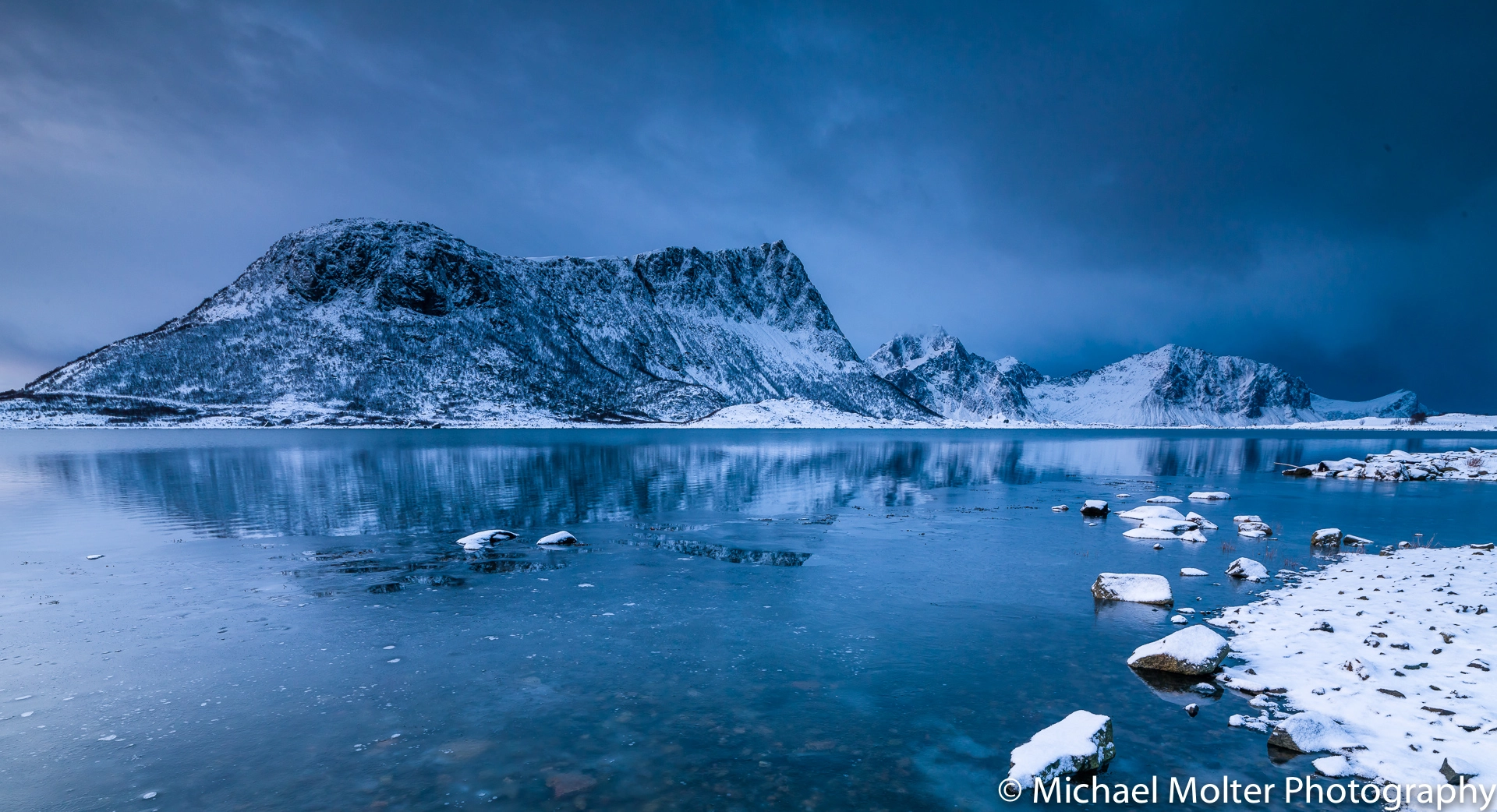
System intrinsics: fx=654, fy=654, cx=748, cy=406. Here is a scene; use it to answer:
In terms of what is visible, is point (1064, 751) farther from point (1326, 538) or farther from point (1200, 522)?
point (1200, 522)

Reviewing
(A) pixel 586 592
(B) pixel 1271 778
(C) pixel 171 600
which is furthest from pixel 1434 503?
(C) pixel 171 600

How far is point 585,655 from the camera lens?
1547 centimetres

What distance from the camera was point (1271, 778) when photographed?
9992 mm

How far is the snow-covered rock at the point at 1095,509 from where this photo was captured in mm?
37875

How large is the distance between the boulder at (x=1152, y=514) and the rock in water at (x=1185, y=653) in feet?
72.0

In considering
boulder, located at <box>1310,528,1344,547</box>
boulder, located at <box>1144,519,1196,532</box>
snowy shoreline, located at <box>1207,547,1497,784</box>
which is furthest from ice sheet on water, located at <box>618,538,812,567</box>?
boulder, located at <box>1310,528,1344,547</box>

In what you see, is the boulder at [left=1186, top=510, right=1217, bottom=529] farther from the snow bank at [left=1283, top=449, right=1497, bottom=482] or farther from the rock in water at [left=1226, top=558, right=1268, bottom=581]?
the snow bank at [left=1283, top=449, right=1497, bottom=482]

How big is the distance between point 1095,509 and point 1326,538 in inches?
412

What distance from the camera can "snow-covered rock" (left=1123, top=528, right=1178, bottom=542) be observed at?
100ft

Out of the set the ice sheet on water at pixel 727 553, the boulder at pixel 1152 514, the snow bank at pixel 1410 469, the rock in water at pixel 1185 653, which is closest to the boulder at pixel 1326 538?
the boulder at pixel 1152 514

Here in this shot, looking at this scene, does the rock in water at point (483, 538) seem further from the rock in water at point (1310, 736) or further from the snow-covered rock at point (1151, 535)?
the snow-covered rock at point (1151, 535)

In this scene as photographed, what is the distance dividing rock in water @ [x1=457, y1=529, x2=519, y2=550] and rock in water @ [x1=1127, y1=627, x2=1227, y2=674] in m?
24.2

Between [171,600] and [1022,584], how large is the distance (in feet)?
88.3

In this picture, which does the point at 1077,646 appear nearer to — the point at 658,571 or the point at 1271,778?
the point at 1271,778
